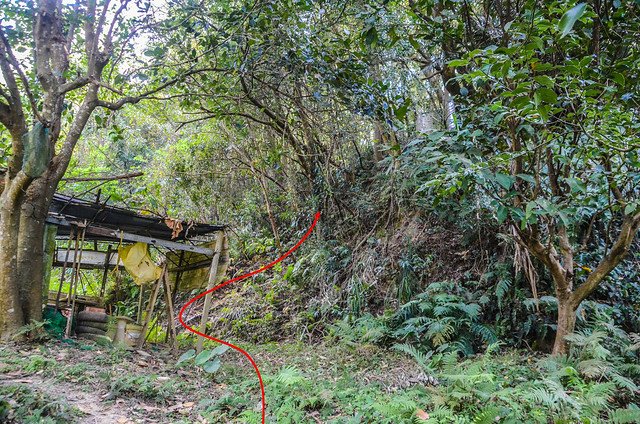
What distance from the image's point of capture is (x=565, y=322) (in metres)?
4.30

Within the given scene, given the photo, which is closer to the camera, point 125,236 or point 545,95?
point 545,95

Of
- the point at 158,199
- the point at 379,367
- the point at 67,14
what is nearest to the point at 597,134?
the point at 379,367

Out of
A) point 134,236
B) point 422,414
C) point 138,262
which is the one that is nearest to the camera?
point 422,414

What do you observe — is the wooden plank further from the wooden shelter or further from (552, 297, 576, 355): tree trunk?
(552, 297, 576, 355): tree trunk

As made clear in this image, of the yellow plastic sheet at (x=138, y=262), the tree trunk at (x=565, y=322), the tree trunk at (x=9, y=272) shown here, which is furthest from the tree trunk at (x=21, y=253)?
the tree trunk at (x=565, y=322)

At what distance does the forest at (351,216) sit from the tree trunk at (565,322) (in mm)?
21

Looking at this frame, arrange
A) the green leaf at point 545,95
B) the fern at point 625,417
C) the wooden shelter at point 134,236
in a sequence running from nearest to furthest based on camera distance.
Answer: the green leaf at point 545,95
the fern at point 625,417
the wooden shelter at point 134,236

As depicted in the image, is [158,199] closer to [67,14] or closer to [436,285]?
[67,14]

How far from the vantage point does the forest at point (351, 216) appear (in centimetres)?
332

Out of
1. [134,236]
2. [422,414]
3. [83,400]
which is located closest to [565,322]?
[422,414]

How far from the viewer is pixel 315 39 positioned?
480 centimetres

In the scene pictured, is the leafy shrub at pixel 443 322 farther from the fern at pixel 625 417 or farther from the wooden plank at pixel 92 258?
the wooden plank at pixel 92 258

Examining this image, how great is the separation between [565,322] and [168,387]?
406cm

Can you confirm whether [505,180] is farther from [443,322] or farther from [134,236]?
[134,236]
